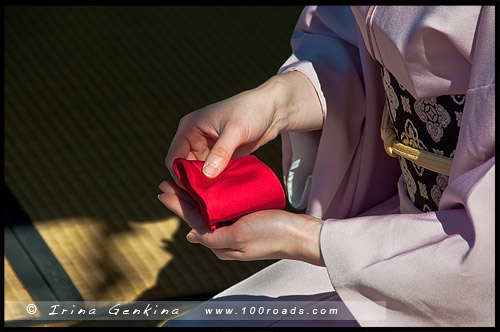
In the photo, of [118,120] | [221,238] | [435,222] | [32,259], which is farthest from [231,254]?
[118,120]

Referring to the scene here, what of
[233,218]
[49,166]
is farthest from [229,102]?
[49,166]

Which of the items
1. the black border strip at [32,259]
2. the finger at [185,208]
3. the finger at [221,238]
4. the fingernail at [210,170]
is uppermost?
the fingernail at [210,170]

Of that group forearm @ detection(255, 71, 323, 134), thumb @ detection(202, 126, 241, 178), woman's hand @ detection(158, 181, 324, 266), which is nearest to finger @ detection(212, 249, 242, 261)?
woman's hand @ detection(158, 181, 324, 266)

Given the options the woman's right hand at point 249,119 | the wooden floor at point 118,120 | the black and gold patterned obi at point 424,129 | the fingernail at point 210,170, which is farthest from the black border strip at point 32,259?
the black and gold patterned obi at point 424,129

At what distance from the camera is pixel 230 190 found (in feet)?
3.22

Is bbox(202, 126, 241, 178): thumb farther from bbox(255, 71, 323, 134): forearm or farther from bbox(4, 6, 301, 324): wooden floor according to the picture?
bbox(4, 6, 301, 324): wooden floor

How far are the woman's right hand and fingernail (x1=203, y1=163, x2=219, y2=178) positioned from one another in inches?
2.2

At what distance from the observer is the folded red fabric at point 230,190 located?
3.18 feet

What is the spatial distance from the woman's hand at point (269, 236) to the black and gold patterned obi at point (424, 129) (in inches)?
7.0

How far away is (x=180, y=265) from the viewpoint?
1.56 m

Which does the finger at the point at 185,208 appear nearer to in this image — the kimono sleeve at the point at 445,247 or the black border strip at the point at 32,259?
the kimono sleeve at the point at 445,247

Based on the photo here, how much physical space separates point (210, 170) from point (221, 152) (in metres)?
0.04

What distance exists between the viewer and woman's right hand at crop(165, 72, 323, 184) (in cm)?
111

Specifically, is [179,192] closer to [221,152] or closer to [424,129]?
[221,152]
